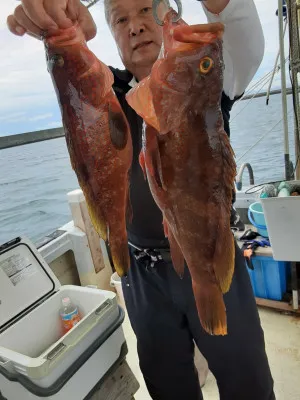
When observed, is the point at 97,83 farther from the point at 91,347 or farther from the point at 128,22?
the point at 91,347

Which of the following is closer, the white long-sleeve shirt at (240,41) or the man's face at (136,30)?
the white long-sleeve shirt at (240,41)

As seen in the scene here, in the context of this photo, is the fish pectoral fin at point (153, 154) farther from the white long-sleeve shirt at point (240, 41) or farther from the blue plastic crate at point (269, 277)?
the blue plastic crate at point (269, 277)

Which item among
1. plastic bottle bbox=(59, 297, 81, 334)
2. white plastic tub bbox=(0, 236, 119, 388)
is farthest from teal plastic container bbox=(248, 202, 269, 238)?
plastic bottle bbox=(59, 297, 81, 334)

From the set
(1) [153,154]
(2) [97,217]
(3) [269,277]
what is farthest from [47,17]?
(3) [269,277]

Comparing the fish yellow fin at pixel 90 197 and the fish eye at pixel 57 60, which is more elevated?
the fish eye at pixel 57 60

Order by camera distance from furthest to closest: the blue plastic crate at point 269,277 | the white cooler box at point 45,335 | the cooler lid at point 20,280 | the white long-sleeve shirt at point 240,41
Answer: the blue plastic crate at point 269,277
the cooler lid at point 20,280
the white cooler box at point 45,335
the white long-sleeve shirt at point 240,41

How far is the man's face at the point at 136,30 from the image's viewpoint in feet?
3.43

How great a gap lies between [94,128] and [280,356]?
2474 millimetres

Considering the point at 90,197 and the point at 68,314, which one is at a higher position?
the point at 90,197

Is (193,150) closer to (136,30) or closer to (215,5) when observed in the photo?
(215,5)

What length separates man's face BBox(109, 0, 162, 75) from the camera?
1046mm

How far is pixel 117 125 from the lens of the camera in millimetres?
729

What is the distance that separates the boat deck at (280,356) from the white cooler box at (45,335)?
2.63 ft

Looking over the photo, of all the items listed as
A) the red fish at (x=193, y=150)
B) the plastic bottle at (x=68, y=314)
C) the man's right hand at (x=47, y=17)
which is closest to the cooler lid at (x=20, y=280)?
the plastic bottle at (x=68, y=314)
